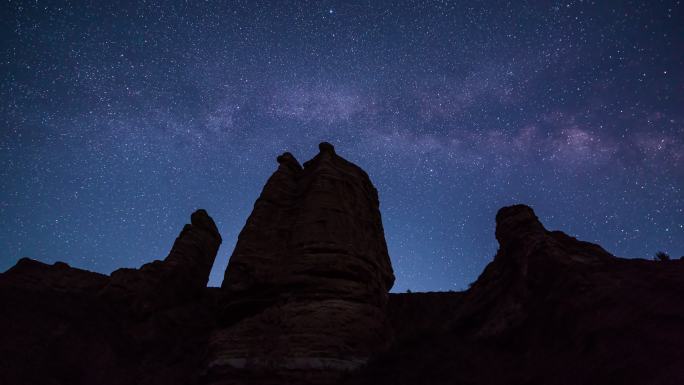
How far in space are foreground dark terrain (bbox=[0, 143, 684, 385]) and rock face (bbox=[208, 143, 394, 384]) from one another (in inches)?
2.4

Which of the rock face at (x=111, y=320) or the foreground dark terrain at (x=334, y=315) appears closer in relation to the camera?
the foreground dark terrain at (x=334, y=315)

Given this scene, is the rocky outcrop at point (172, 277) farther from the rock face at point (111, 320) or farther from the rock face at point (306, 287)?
the rock face at point (306, 287)

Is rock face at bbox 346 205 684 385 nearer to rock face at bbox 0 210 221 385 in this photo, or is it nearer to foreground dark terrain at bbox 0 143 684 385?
foreground dark terrain at bbox 0 143 684 385

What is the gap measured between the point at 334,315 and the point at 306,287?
1887mm

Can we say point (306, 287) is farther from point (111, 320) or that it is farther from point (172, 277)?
point (172, 277)

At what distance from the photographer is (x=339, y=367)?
13.5 meters

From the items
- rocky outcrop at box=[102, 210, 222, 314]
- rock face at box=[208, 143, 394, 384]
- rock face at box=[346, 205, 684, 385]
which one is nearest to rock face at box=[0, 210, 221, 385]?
rocky outcrop at box=[102, 210, 222, 314]

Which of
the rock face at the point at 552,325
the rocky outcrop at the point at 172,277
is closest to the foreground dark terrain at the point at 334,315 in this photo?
the rock face at the point at 552,325

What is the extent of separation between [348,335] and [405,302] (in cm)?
2113

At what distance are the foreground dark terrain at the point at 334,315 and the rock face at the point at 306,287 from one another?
0.20 feet

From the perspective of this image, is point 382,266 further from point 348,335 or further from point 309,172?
point 309,172

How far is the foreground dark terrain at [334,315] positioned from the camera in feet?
29.3

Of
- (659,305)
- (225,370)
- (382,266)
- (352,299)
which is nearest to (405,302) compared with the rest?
(382,266)

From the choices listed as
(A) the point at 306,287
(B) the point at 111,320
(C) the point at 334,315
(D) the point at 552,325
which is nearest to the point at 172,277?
(B) the point at 111,320
